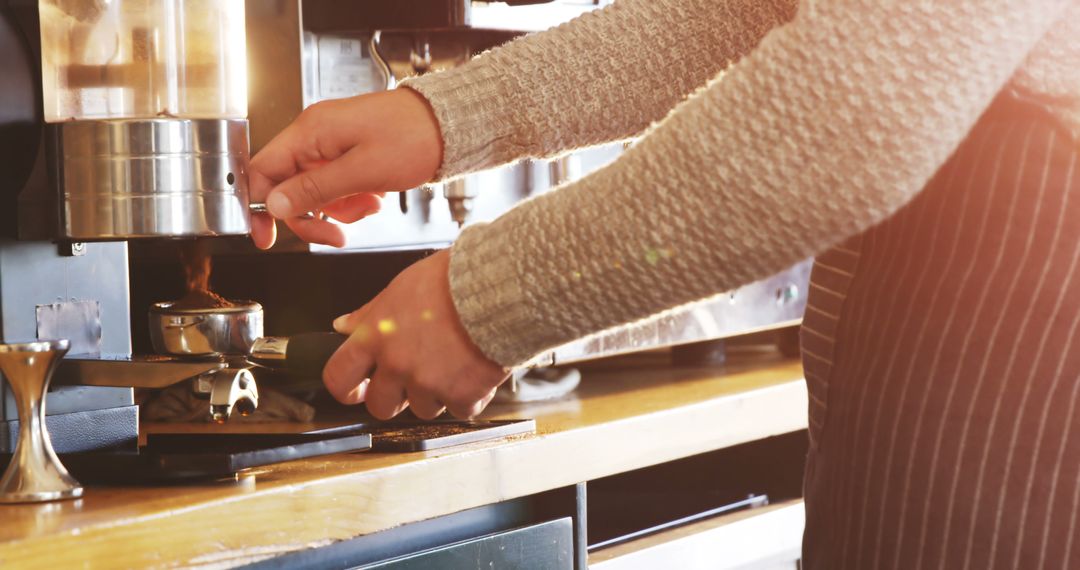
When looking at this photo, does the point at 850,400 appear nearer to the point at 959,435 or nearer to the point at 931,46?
the point at 959,435

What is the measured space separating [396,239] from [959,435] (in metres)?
0.66

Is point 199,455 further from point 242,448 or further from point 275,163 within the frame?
point 275,163

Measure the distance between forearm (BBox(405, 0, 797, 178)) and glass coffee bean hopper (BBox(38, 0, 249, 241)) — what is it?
180 mm

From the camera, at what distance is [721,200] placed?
56 cm

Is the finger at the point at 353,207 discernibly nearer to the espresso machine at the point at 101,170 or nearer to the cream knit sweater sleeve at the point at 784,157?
the espresso machine at the point at 101,170

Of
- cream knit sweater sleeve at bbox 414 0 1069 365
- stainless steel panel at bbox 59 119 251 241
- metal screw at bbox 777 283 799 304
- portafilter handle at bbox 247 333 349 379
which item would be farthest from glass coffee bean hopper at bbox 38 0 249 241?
metal screw at bbox 777 283 799 304

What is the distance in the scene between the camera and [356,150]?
0.82 metres

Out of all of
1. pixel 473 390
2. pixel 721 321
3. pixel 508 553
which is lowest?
pixel 508 553

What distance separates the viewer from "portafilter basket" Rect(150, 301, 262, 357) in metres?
0.94

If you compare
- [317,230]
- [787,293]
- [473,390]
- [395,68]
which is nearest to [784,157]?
[473,390]

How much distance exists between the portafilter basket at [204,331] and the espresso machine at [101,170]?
4 centimetres

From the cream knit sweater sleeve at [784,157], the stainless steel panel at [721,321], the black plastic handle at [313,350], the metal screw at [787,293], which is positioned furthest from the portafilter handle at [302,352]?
the metal screw at [787,293]

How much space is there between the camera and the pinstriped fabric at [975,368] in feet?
2.20

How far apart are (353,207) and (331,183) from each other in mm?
85
